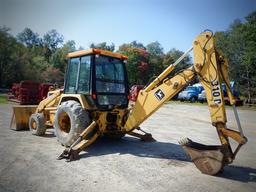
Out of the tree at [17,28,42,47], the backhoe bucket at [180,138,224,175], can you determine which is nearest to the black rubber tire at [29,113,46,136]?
the backhoe bucket at [180,138,224,175]

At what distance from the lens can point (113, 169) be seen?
5.64 m

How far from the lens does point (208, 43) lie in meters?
5.72

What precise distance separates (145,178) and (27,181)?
7.17 feet

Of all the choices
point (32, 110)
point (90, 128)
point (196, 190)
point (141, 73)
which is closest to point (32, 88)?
point (32, 110)

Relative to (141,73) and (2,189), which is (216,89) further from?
(141,73)

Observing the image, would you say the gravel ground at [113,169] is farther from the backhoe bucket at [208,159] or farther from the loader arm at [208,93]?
the loader arm at [208,93]

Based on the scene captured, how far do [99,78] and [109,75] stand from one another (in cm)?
45

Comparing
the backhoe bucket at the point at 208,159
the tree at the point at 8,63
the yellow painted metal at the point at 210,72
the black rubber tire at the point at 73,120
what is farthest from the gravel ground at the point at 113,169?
the tree at the point at 8,63

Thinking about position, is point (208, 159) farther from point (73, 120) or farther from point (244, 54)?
point (244, 54)

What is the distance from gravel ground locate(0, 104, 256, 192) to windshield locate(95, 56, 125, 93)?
66.1 inches

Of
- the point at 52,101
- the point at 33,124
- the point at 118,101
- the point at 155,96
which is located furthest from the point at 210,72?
the point at 33,124

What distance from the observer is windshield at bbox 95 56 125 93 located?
297 inches

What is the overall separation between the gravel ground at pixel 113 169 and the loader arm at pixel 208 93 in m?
0.38

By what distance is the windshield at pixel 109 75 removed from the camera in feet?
24.7
